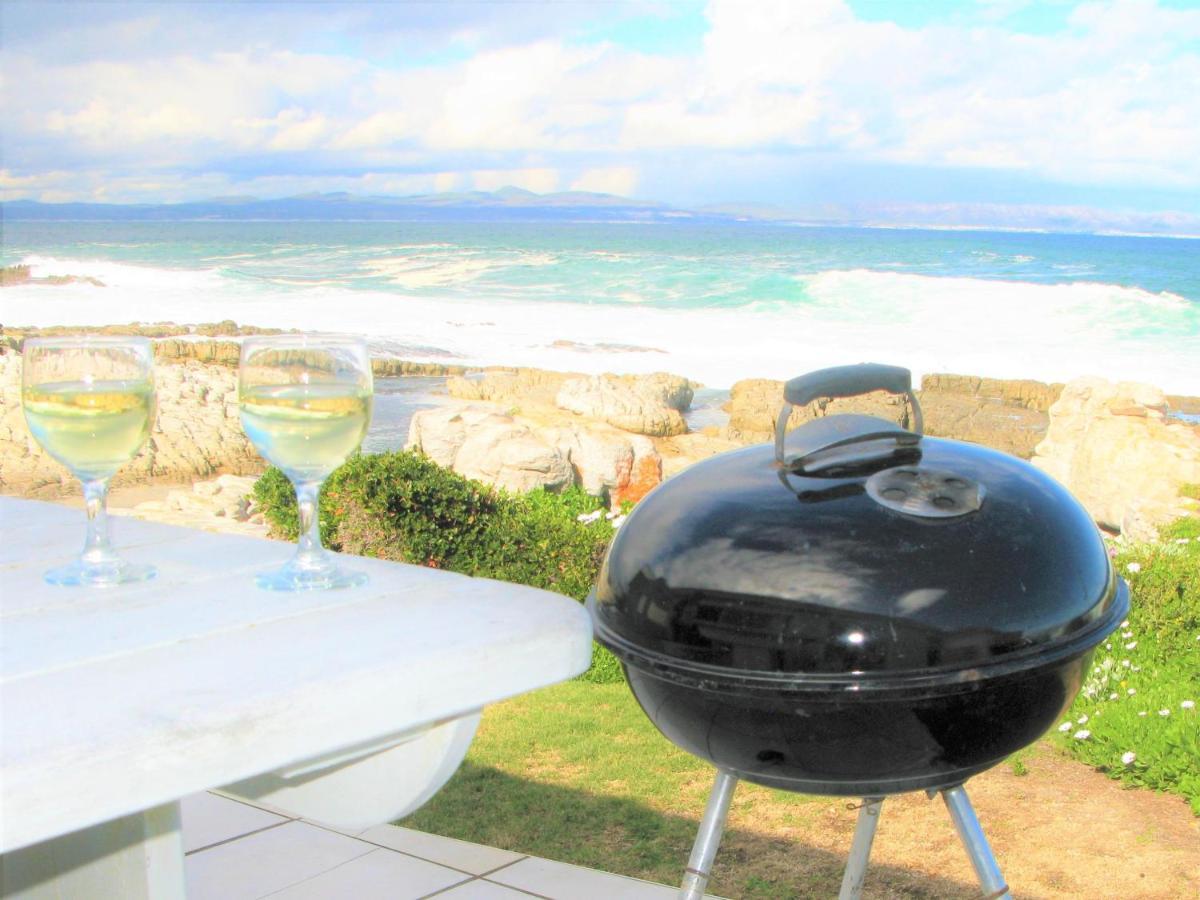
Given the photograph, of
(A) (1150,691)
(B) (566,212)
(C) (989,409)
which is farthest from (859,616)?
(B) (566,212)

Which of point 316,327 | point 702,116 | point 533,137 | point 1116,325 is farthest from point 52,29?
point 1116,325

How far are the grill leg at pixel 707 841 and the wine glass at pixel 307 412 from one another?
664 mm

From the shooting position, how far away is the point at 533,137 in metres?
45.6

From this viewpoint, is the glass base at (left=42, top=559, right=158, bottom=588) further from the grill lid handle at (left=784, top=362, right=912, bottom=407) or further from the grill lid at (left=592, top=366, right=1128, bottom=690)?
the grill lid handle at (left=784, top=362, right=912, bottom=407)

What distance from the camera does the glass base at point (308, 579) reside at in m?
1.06

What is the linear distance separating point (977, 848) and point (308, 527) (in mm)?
936

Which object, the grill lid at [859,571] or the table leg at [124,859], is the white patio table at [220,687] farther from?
the grill lid at [859,571]

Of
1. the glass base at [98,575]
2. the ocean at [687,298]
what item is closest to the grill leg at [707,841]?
the glass base at [98,575]

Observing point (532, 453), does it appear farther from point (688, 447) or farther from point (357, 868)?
point (357, 868)

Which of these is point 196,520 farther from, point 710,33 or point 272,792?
point 710,33

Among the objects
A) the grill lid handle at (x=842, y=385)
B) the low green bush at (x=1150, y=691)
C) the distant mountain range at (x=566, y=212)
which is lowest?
the low green bush at (x=1150, y=691)

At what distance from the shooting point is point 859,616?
133 cm

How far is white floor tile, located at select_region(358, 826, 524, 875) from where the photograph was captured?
2842 mm

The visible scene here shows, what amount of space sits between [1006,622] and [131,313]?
87.9ft
